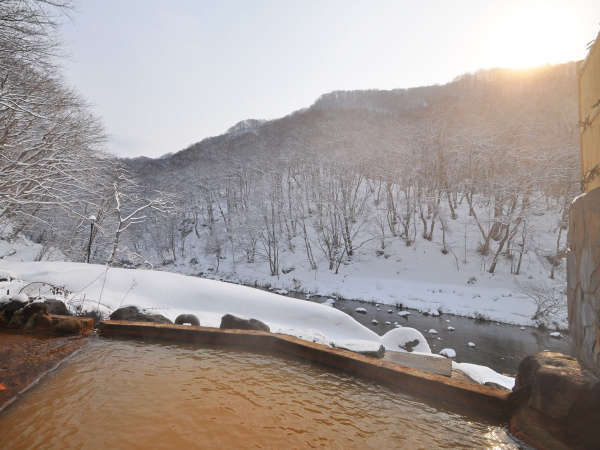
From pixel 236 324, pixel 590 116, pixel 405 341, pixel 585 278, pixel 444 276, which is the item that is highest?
pixel 590 116

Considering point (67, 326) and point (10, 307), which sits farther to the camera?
point (10, 307)

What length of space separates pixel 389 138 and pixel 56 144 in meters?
35.1

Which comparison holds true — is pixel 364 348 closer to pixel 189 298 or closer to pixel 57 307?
pixel 189 298

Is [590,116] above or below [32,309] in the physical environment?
above

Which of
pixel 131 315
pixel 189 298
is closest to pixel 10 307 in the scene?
pixel 131 315

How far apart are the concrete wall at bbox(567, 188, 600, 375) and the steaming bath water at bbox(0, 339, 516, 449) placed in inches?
42.9

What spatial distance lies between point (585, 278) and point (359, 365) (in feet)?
8.16

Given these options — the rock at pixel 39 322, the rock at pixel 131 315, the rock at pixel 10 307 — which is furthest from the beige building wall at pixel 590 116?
the rock at pixel 10 307

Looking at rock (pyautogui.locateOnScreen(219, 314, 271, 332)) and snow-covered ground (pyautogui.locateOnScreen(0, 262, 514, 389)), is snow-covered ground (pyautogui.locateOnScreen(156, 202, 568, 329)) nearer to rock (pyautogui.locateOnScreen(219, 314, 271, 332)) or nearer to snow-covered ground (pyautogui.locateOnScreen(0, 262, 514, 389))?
snow-covered ground (pyautogui.locateOnScreen(0, 262, 514, 389))

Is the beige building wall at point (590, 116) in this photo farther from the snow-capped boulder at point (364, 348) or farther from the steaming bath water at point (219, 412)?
the snow-capped boulder at point (364, 348)

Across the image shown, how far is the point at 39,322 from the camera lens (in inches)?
→ 187

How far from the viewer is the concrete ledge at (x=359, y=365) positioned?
2.90 meters

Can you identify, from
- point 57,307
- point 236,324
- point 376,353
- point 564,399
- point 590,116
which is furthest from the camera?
point 57,307

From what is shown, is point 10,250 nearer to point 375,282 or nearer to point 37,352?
point 37,352
